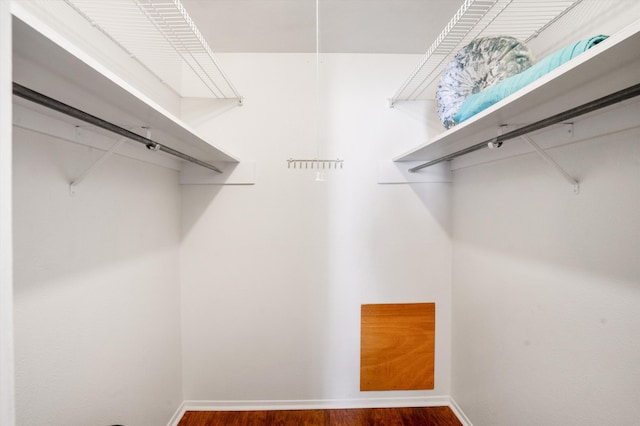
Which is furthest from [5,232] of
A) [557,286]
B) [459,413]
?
[459,413]

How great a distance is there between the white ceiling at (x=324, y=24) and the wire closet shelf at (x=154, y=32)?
0.20 metres

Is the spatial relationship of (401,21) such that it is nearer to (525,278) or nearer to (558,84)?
(558,84)

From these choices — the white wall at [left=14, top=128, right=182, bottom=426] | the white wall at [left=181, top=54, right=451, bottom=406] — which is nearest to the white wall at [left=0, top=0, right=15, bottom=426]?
the white wall at [left=14, top=128, right=182, bottom=426]

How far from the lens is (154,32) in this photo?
48.5 inches

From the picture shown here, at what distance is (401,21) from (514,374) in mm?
1862

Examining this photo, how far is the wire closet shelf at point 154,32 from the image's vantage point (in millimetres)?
997

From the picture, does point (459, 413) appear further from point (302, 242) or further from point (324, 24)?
point (324, 24)

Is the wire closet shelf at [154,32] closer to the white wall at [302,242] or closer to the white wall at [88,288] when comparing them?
the white wall at [302,242]

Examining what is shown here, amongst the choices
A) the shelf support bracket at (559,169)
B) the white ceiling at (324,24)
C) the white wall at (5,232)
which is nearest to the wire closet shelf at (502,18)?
the white ceiling at (324,24)

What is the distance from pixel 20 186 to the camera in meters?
0.80

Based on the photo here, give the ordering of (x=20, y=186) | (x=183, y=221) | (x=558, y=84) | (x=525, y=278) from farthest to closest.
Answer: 1. (x=183, y=221)
2. (x=525, y=278)
3. (x=20, y=186)
4. (x=558, y=84)

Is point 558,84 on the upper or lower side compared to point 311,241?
upper

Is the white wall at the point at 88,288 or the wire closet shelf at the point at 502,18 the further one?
the wire closet shelf at the point at 502,18

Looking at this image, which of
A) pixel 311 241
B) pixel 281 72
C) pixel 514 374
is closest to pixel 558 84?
pixel 514 374
